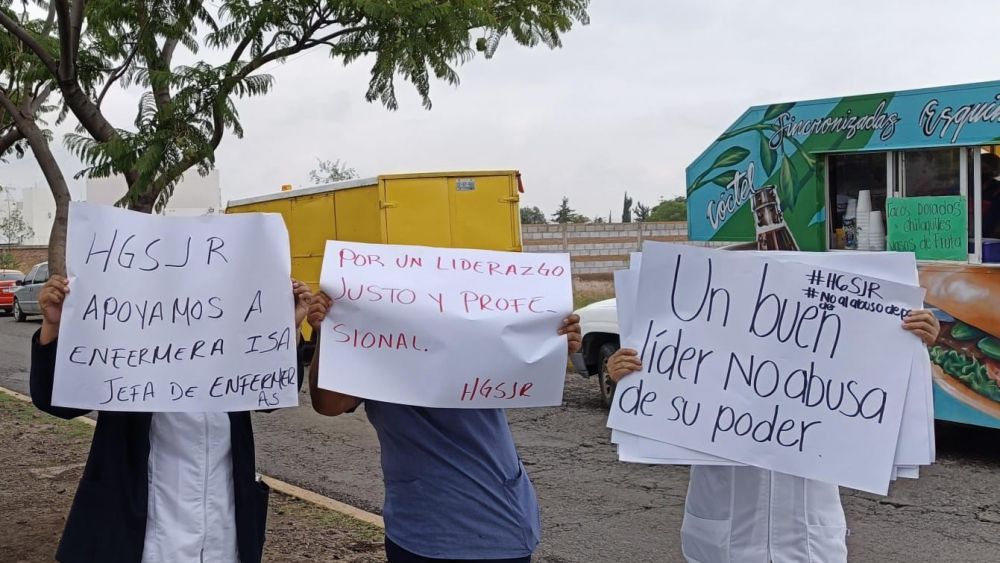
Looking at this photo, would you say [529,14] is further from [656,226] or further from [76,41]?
[656,226]

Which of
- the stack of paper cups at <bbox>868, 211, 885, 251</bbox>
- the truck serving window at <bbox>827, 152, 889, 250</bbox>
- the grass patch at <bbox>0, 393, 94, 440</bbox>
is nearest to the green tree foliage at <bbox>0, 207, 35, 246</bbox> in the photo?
the grass patch at <bbox>0, 393, 94, 440</bbox>

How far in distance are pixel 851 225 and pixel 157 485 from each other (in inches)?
293

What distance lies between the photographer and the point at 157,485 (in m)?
2.85

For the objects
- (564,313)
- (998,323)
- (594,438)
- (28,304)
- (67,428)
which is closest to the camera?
(564,313)

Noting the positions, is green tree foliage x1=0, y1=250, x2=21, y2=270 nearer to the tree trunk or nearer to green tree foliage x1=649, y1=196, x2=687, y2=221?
green tree foliage x1=649, y1=196, x2=687, y2=221

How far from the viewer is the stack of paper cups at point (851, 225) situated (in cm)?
877

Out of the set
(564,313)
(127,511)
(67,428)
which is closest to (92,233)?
(127,511)

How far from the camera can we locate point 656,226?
28.7m

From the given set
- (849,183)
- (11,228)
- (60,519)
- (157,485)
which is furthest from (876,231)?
(11,228)

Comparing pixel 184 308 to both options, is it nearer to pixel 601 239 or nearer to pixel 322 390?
pixel 322 390

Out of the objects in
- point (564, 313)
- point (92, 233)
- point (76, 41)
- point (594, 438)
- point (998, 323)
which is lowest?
point (594, 438)

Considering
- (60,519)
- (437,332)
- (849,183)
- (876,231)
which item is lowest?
(60,519)

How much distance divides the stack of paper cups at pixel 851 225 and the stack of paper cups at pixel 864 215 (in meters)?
0.10

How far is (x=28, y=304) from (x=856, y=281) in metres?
28.5
